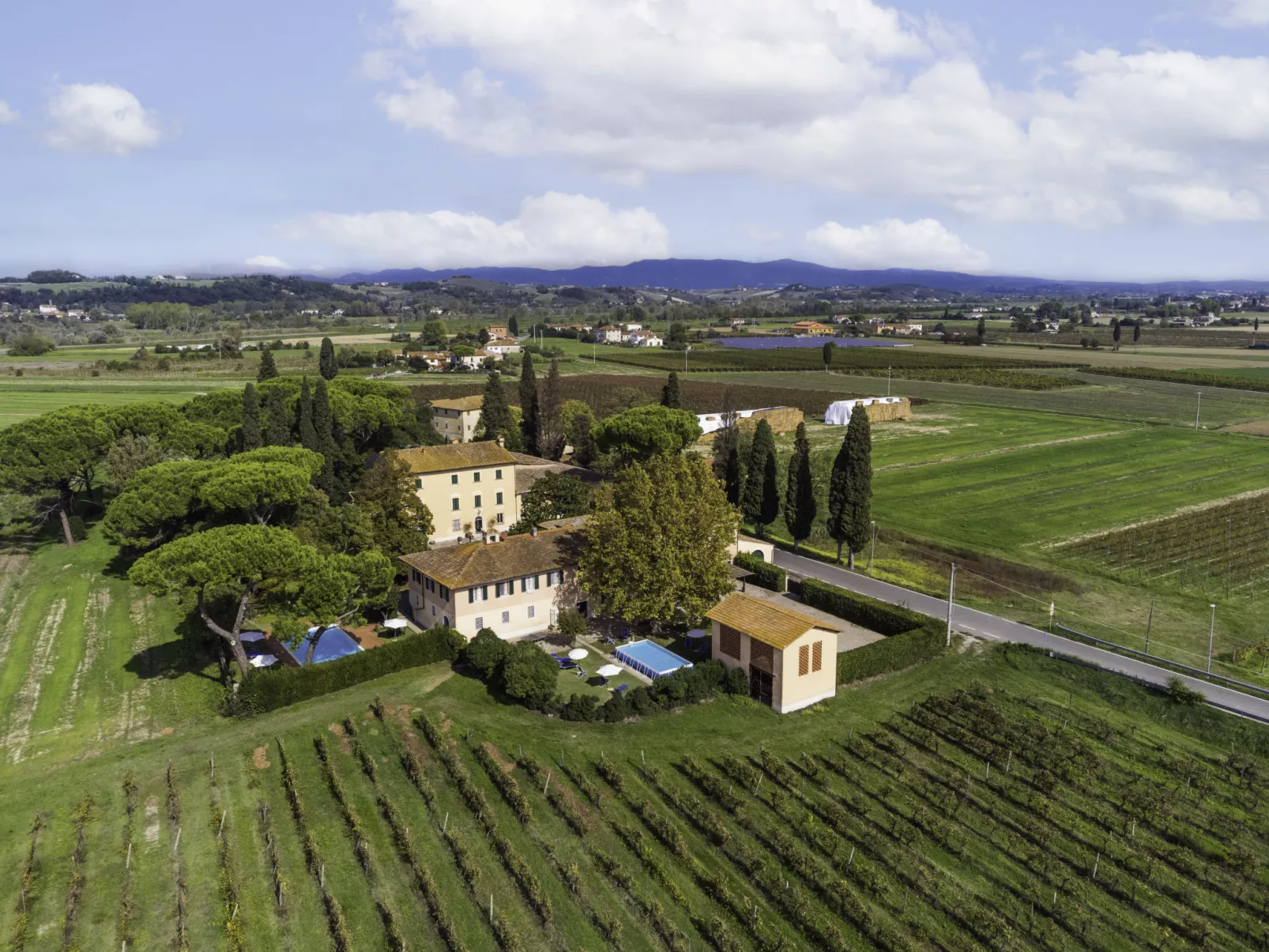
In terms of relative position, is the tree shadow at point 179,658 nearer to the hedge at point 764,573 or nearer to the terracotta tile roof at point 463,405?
the hedge at point 764,573

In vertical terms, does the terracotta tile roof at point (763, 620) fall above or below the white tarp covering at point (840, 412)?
below

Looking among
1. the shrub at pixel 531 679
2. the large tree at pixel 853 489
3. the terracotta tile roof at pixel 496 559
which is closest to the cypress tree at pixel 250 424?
the terracotta tile roof at pixel 496 559

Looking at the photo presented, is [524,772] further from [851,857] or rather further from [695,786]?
[851,857]

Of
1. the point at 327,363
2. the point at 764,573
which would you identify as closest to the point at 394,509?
the point at 764,573

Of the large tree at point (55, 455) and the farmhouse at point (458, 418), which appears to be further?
the farmhouse at point (458, 418)

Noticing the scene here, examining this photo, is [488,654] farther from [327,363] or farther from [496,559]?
[327,363]

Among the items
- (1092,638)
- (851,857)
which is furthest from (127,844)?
(1092,638)
